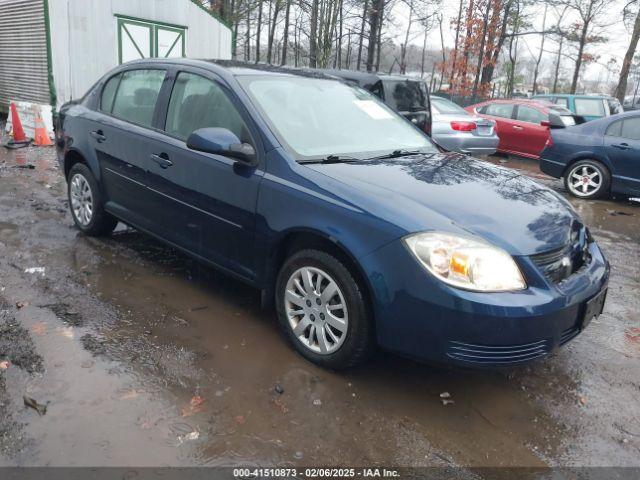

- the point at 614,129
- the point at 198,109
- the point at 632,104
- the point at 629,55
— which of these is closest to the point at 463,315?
the point at 198,109

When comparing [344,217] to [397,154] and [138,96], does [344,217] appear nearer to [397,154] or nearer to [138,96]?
[397,154]

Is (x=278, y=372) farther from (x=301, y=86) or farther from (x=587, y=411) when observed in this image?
(x=301, y=86)

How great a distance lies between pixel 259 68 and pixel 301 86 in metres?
0.38

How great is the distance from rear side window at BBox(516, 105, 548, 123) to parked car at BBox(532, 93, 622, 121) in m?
2.68

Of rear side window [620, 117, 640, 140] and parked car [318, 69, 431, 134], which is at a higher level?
parked car [318, 69, 431, 134]

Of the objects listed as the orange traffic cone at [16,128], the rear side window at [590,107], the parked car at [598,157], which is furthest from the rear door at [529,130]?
the orange traffic cone at [16,128]

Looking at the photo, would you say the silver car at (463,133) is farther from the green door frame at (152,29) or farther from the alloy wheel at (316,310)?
the alloy wheel at (316,310)

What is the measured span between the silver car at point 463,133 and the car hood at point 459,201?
6.96 metres

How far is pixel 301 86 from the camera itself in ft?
13.5

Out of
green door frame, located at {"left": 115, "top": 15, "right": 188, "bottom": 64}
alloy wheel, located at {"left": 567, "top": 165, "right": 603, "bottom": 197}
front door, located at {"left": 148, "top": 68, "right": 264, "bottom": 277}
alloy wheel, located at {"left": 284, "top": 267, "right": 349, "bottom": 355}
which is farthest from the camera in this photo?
green door frame, located at {"left": 115, "top": 15, "right": 188, "bottom": 64}

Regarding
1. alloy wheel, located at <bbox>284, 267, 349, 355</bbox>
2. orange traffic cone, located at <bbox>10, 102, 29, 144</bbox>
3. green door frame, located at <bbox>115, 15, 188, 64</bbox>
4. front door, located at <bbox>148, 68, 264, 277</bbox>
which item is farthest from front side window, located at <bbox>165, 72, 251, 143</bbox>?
green door frame, located at <bbox>115, 15, 188, 64</bbox>

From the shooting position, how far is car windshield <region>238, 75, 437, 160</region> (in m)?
3.64

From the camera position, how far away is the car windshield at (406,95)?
27.4ft

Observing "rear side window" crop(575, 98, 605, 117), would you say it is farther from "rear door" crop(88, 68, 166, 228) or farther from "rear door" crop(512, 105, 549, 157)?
"rear door" crop(88, 68, 166, 228)
